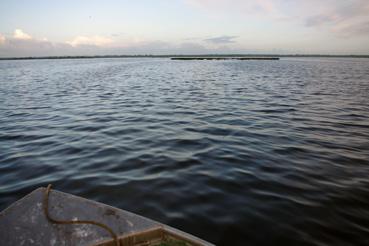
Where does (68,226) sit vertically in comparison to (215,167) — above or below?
above

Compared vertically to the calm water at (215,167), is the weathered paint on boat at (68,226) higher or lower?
higher

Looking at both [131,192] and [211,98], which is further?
[211,98]

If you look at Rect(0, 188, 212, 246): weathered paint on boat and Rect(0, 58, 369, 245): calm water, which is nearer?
Rect(0, 188, 212, 246): weathered paint on boat

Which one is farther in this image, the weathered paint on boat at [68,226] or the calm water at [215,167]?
the calm water at [215,167]

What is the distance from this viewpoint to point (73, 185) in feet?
18.1

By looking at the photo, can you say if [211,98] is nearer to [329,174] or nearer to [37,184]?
[329,174]

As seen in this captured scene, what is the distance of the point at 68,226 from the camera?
3154 millimetres

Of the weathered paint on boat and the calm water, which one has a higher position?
the weathered paint on boat

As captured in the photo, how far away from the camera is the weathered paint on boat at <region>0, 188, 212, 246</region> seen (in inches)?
116

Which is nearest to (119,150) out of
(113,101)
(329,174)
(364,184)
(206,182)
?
(206,182)

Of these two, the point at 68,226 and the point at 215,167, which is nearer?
the point at 68,226

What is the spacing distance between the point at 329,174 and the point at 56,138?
29.2 feet

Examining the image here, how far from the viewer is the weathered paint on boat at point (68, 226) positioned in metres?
2.95

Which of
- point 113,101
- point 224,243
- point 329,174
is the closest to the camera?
point 224,243
